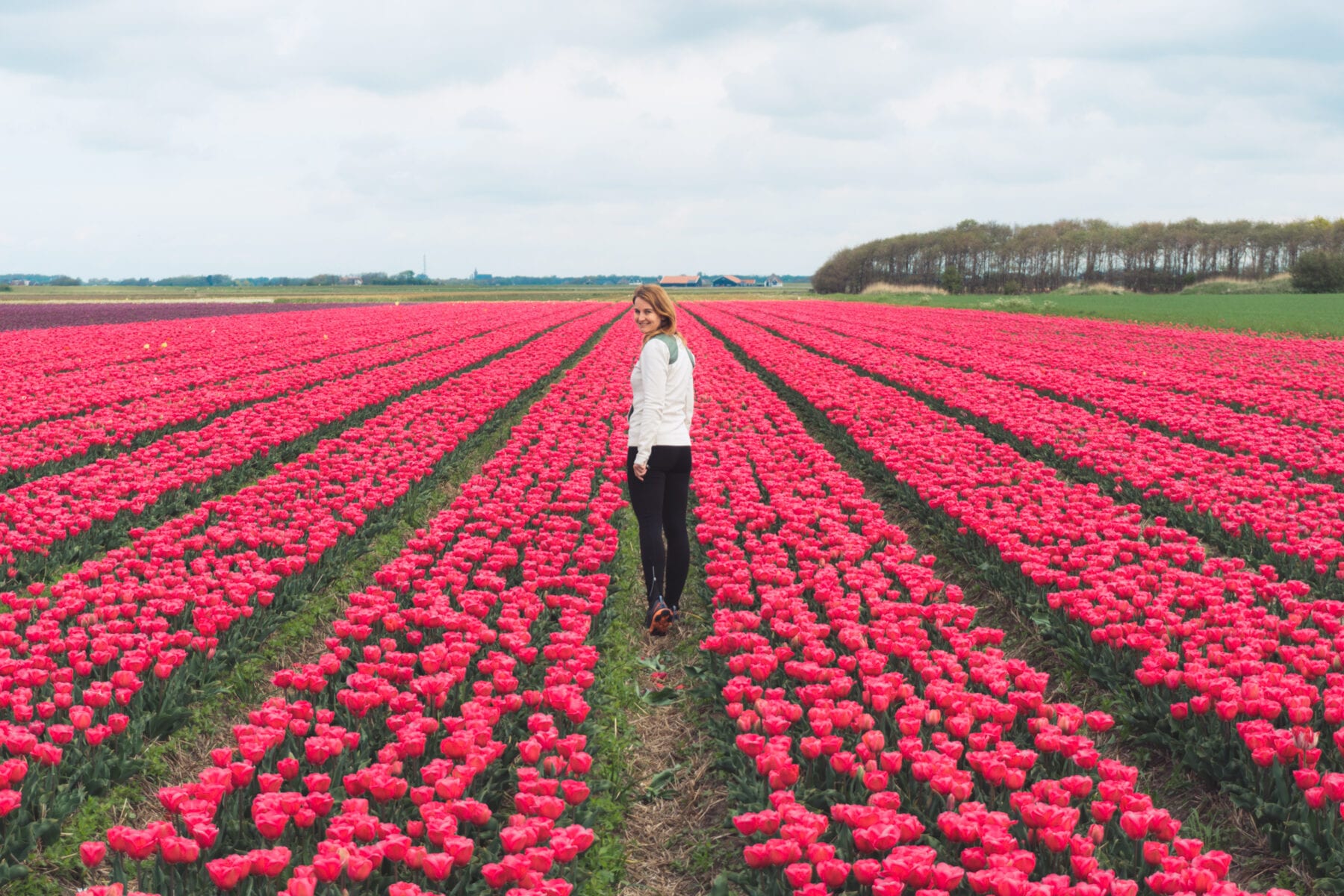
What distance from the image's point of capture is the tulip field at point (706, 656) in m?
3.36

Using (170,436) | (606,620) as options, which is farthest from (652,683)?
(170,436)

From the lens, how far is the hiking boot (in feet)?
21.1

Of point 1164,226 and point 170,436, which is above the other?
point 1164,226

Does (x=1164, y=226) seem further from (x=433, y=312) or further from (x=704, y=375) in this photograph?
(x=704, y=375)

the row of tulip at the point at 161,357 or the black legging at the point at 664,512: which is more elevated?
the row of tulip at the point at 161,357

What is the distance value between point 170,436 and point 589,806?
31.1ft

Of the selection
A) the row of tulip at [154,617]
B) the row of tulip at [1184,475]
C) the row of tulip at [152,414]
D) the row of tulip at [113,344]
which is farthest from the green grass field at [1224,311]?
the row of tulip at [113,344]

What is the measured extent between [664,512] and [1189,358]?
19.9 m

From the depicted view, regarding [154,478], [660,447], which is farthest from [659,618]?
[154,478]

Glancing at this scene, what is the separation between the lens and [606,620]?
626 centimetres

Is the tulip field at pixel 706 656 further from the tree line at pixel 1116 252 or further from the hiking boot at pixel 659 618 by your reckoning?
the tree line at pixel 1116 252

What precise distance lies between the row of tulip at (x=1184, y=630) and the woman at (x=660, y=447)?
98.2 inches

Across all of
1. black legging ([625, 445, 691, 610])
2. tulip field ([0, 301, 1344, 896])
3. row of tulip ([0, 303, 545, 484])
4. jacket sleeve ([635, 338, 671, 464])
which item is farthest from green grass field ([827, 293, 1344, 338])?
jacket sleeve ([635, 338, 671, 464])

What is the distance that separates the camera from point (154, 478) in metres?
9.27
